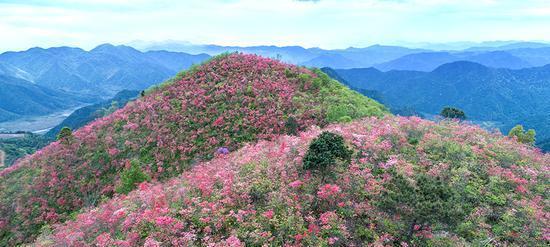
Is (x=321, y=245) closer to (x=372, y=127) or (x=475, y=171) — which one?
(x=475, y=171)

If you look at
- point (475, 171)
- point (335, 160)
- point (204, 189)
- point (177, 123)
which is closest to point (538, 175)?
point (475, 171)

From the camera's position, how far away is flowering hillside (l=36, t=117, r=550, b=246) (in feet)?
42.5

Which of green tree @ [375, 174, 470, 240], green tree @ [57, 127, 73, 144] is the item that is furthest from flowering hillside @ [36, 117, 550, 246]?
green tree @ [57, 127, 73, 144]

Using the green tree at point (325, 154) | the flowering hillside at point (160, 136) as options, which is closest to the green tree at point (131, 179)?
the flowering hillside at point (160, 136)

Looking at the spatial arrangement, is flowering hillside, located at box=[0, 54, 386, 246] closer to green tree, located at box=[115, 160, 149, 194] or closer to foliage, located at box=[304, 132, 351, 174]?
green tree, located at box=[115, 160, 149, 194]

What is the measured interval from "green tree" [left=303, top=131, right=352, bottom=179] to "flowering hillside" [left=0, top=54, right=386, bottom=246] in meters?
14.0

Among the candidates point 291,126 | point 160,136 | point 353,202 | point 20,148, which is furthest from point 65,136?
point 20,148

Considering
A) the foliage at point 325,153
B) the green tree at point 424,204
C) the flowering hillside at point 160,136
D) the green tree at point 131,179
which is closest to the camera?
the green tree at point 424,204

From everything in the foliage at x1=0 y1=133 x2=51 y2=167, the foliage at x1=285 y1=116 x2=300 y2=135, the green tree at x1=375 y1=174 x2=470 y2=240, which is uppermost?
the green tree at x1=375 y1=174 x2=470 y2=240

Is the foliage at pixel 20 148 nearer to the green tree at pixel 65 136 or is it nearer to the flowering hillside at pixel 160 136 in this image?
the green tree at pixel 65 136

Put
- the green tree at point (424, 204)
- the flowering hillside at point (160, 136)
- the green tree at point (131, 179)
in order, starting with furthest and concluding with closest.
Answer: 1. the flowering hillside at point (160, 136)
2. the green tree at point (131, 179)
3. the green tree at point (424, 204)

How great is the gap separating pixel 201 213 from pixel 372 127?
13515mm

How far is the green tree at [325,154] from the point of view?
15930 mm

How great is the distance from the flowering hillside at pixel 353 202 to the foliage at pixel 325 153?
69mm
